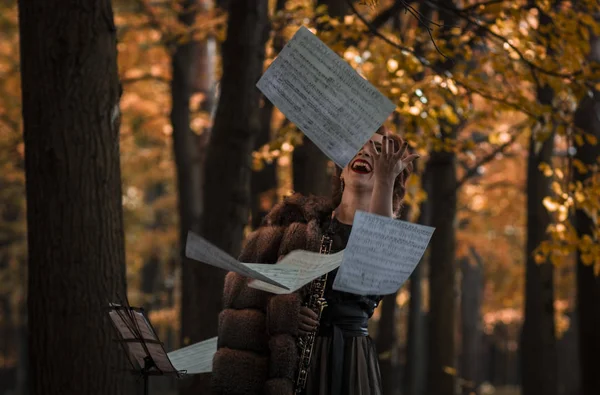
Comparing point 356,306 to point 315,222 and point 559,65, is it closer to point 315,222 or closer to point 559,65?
point 315,222

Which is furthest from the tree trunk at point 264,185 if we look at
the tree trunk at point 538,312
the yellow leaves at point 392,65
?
the yellow leaves at point 392,65

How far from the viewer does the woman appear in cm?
480

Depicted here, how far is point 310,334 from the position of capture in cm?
487

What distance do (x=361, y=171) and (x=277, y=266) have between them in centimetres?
91

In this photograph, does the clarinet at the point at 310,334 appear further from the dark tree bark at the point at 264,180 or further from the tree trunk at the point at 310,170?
the dark tree bark at the point at 264,180

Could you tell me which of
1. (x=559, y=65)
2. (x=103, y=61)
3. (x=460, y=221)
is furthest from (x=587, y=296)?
(x=460, y=221)

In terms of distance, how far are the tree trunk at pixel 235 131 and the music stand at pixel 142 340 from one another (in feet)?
12.3

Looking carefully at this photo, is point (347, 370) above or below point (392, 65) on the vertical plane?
below

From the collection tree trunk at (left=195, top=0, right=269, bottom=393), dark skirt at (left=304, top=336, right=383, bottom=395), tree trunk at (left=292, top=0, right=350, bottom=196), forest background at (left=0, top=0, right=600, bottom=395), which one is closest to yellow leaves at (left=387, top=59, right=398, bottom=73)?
forest background at (left=0, top=0, right=600, bottom=395)

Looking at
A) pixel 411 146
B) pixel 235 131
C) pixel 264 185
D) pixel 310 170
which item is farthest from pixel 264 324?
pixel 264 185

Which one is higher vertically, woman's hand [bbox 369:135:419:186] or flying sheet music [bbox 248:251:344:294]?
woman's hand [bbox 369:135:419:186]

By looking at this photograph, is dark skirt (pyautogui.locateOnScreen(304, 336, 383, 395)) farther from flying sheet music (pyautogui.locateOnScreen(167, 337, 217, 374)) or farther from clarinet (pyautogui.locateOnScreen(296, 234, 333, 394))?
flying sheet music (pyautogui.locateOnScreen(167, 337, 217, 374))

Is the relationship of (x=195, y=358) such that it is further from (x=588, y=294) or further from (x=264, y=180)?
(x=264, y=180)

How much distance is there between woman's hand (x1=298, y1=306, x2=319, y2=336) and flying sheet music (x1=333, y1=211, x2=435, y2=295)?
0.47 m
